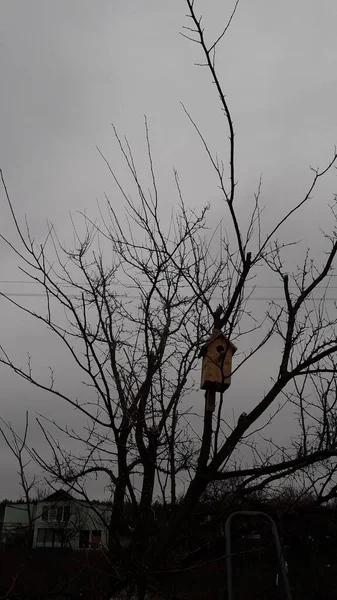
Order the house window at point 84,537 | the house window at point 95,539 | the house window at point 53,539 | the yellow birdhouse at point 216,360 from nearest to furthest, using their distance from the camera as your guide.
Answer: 1. the house window at point 95,539
2. the house window at point 84,537
3. the yellow birdhouse at point 216,360
4. the house window at point 53,539

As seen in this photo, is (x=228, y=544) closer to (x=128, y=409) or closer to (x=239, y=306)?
(x=128, y=409)

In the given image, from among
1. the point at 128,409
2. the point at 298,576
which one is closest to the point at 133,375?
the point at 128,409

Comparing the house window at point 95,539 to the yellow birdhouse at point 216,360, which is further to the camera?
the yellow birdhouse at point 216,360

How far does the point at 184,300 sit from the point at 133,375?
101 cm

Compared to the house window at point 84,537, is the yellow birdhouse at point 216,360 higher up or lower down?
higher up

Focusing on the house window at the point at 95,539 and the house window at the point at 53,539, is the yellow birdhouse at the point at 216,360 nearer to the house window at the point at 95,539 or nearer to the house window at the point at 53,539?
the house window at the point at 95,539

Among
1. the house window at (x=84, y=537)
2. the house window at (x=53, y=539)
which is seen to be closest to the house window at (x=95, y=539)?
the house window at (x=84, y=537)

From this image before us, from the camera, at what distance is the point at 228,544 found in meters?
2.87

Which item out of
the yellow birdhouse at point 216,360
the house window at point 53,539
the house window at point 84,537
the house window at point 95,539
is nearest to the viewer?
the house window at point 95,539

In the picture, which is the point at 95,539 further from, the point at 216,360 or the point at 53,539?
the point at 53,539

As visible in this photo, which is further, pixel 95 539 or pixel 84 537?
pixel 84 537

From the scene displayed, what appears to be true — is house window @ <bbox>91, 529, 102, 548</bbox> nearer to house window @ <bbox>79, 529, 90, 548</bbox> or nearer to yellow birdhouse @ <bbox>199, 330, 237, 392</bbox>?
house window @ <bbox>79, 529, 90, 548</bbox>

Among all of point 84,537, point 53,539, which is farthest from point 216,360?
point 53,539

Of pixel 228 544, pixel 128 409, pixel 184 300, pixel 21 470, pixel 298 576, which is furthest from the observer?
pixel 298 576
